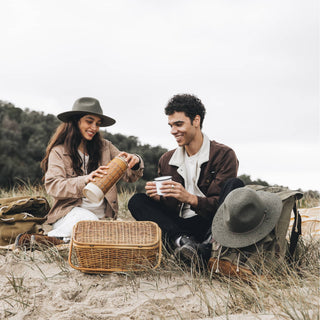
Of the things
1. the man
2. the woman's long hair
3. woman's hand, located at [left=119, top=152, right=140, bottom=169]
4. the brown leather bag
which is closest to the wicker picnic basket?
the man

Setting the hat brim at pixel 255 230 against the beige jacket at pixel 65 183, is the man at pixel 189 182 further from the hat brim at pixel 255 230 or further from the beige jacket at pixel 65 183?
the beige jacket at pixel 65 183

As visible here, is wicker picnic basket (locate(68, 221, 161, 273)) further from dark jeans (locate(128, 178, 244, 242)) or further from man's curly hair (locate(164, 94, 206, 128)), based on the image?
man's curly hair (locate(164, 94, 206, 128))

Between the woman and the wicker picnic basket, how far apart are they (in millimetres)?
677

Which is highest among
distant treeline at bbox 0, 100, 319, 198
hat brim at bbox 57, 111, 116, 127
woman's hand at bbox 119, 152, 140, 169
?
hat brim at bbox 57, 111, 116, 127

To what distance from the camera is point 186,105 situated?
3.75 metres

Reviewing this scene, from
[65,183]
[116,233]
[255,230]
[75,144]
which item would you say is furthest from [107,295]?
[75,144]

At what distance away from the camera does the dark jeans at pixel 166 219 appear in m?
3.48

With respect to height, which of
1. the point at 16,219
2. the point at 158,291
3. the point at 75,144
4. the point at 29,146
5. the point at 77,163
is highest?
the point at 75,144

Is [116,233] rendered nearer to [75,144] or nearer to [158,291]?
[158,291]

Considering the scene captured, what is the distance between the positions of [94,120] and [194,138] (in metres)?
1.02

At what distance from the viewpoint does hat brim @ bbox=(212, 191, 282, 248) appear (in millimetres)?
2887

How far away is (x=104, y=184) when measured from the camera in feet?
10.4

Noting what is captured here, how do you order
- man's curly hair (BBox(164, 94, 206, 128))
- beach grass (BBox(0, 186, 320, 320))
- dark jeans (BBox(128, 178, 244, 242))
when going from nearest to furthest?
beach grass (BBox(0, 186, 320, 320))
dark jeans (BBox(128, 178, 244, 242))
man's curly hair (BBox(164, 94, 206, 128))

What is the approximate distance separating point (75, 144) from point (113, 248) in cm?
141
